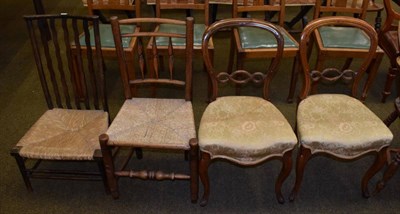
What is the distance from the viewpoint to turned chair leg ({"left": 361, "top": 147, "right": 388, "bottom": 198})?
167 centimetres

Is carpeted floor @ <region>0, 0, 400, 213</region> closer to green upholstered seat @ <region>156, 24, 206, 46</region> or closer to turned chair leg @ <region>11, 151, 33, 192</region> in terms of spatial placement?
turned chair leg @ <region>11, 151, 33, 192</region>

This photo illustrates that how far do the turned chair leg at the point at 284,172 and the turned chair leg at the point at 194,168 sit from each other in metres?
0.41

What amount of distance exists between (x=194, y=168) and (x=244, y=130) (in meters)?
0.30

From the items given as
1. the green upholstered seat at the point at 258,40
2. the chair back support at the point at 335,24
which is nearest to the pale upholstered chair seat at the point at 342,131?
the chair back support at the point at 335,24

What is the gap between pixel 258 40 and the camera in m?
2.32

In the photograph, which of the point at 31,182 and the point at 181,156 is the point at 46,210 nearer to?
the point at 31,182

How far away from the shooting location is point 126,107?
1809 mm

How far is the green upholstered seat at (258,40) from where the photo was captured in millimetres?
2285

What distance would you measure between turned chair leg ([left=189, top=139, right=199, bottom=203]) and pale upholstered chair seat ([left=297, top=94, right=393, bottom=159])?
0.49 m

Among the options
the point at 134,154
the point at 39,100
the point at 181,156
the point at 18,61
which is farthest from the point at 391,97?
the point at 18,61

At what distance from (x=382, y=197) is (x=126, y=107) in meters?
1.43

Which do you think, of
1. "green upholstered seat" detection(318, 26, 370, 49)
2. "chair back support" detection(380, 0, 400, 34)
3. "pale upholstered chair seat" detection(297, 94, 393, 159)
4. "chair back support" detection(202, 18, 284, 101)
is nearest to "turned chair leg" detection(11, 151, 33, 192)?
"chair back support" detection(202, 18, 284, 101)

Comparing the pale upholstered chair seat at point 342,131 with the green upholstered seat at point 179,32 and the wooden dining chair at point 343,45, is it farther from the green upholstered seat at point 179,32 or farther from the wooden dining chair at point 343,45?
the green upholstered seat at point 179,32

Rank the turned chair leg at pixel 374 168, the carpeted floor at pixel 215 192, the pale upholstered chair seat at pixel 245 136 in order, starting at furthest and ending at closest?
the carpeted floor at pixel 215 192 → the turned chair leg at pixel 374 168 → the pale upholstered chair seat at pixel 245 136
